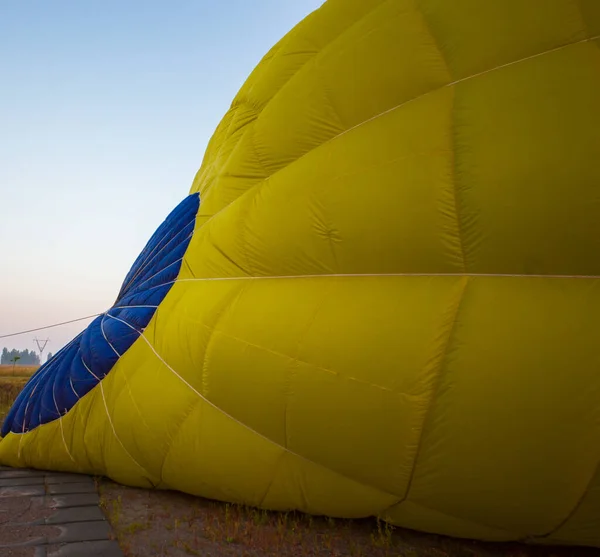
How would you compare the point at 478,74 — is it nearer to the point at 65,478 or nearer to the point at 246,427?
the point at 246,427

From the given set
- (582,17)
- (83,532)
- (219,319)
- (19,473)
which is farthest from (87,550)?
(582,17)

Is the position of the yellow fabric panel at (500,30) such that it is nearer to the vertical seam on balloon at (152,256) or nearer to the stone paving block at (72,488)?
the vertical seam on balloon at (152,256)

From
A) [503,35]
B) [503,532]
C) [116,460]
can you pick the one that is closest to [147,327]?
[116,460]

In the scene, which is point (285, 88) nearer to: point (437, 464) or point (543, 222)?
point (543, 222)

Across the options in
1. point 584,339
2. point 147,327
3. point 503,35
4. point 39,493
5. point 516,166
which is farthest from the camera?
point 147,327

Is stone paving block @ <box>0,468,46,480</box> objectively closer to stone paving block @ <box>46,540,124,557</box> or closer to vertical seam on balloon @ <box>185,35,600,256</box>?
stone paving block @ <box>46,540,124,557</box>

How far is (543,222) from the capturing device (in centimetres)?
282

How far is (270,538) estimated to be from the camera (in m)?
3.24

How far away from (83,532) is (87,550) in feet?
1.05

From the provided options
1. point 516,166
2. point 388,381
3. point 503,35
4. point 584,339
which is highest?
point 503,35

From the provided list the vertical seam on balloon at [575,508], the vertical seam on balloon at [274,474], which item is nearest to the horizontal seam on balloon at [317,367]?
the vertical seam on balloon at [274,474]

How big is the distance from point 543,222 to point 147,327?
10.8ft

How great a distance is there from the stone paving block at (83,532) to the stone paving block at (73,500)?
401mm

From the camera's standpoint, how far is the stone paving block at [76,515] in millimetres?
3514
